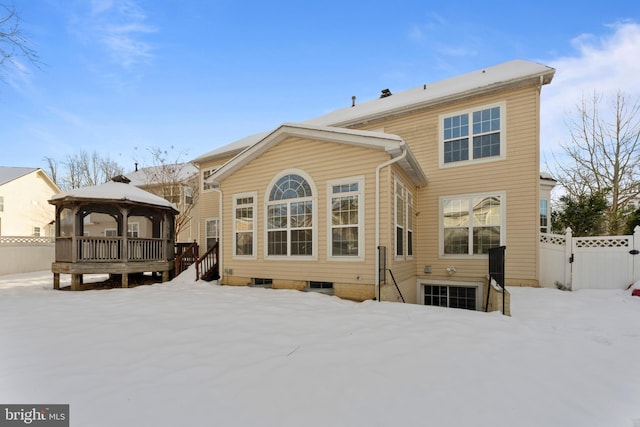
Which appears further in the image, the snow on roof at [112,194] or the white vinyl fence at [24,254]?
the white vinyl fence at [24,254]

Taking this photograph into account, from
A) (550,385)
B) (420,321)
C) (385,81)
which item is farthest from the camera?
(385,81)

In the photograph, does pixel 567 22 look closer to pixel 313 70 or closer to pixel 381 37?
pixel 381 37

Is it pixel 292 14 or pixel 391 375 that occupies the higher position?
pixel 292 14

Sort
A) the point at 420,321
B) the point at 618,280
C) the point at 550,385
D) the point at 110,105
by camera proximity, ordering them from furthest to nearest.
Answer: the point at 110,105, the point at 618,280, the point at 420,321, the point at 550,385

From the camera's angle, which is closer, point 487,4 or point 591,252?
point 591,252

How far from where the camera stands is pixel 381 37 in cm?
1256

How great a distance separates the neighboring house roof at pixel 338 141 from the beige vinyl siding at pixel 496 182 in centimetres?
98

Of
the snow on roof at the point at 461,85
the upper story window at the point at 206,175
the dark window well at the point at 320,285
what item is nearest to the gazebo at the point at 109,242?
the upper story window at the point at 206,175

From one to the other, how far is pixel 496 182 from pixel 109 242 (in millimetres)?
12694

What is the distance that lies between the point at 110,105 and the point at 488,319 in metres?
19.9

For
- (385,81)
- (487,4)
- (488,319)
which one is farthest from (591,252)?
(385,81)

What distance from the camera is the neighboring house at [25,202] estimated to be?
19344 mm

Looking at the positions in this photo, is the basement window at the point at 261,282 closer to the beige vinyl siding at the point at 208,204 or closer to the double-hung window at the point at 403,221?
the double-hung window at the point at 403,221

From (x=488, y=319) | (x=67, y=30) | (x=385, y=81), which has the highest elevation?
(x=385, y=81)
